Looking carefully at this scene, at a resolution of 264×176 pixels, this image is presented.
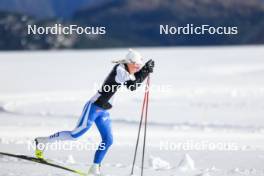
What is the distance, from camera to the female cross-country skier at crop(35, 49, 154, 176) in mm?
7699

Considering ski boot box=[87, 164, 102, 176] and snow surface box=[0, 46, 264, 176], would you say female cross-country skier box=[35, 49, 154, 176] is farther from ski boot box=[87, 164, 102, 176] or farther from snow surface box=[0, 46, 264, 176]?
snow surface box=[0, 46, 264, 176]

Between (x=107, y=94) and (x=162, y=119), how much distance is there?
7805 millimetres

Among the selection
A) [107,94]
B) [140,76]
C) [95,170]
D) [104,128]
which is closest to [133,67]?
[140,76]

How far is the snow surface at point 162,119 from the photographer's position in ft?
30.1

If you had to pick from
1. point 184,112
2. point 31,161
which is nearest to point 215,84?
point 184,112

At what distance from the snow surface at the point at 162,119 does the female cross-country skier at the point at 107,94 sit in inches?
19.0

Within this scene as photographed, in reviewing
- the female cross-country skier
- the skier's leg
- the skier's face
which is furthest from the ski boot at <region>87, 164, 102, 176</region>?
the skier's face

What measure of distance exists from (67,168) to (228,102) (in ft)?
38.4

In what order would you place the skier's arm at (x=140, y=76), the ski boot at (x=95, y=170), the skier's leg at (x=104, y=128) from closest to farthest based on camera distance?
1. the skier's arm at (x=140, y=76)
2. the skier's leg at (x=104, y=128)
3. the ski boot at (x=95, y=170)

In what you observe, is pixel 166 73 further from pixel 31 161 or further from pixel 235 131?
pixel 31 161

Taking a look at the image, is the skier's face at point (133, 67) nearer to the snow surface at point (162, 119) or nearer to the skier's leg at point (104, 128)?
the skier's leg at point (104, 128)

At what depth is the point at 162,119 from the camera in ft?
50.9

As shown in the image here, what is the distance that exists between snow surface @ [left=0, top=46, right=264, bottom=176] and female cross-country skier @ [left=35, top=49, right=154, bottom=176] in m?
0.48

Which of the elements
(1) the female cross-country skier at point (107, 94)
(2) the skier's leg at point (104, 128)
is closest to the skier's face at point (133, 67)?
(1) the female cross-country skier at point (107, 94)
